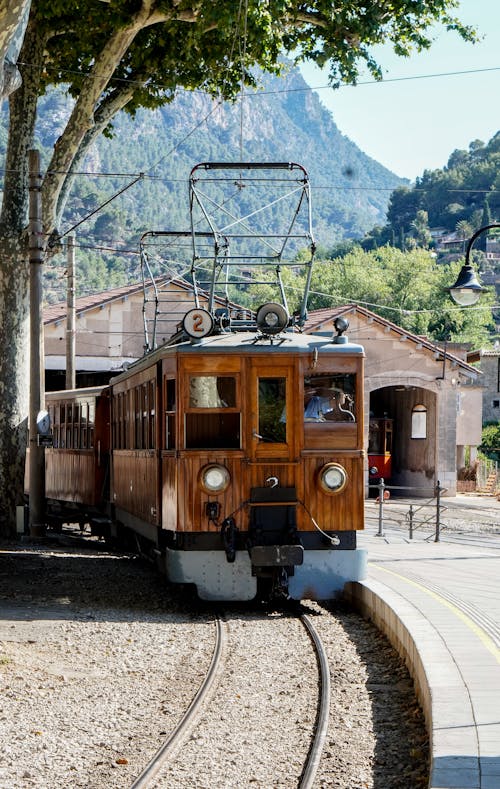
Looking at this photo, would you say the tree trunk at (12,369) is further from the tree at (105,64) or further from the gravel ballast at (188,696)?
the gravel ballast at (188,696)

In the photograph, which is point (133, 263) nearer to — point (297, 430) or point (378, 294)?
point (378, 294)

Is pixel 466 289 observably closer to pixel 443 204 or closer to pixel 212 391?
pixel 212 391

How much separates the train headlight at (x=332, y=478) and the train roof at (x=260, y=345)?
3.83 ft

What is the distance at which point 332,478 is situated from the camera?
12227 millimetres

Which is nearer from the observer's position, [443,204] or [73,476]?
[73,476]

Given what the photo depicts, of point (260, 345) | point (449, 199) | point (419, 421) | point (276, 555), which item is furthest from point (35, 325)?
point (449, 199)

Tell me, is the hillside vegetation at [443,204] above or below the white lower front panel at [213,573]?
above

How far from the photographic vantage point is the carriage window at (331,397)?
1236cm

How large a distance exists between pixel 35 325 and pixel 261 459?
907 centimetres

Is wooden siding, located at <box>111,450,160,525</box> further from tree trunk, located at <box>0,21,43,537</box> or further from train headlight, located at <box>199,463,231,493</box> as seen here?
tree trunk, located at <box>0,21,43,537</box>

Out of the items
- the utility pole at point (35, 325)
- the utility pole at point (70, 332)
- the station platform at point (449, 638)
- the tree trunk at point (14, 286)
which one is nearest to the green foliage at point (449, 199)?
the utility pole at point (70, 332)

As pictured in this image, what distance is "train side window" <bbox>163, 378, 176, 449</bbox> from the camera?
40.6ft

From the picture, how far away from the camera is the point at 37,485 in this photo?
2058 cm

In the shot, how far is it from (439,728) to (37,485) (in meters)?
14.8
